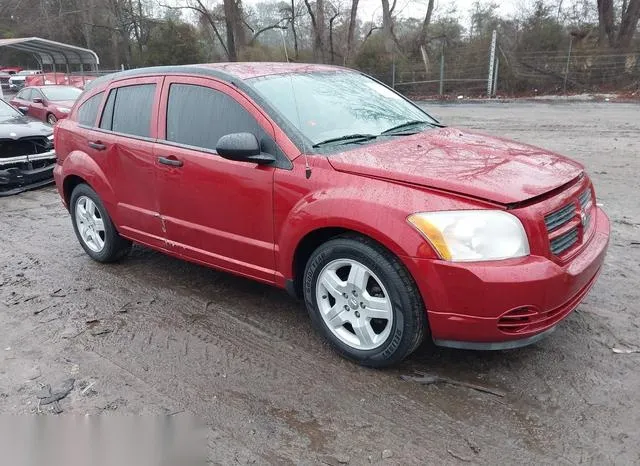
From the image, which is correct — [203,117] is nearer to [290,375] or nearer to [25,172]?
[290,375]

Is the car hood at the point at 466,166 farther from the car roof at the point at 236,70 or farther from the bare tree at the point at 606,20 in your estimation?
the bare tree at the point at 606,20

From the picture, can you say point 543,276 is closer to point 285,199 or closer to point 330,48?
point 285,199

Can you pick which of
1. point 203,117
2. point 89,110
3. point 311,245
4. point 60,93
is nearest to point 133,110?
point 89,110

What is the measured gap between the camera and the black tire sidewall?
4980mm

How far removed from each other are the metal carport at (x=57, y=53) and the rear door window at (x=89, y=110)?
81.6ft

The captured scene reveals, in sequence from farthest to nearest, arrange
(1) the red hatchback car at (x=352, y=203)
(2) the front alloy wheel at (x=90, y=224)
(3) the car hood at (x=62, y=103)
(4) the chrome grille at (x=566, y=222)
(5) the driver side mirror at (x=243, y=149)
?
(3) the car hood at (x=62, y=103)
(2) the front alloy wheel at (x=90, y=224)
(5) the driver side mirror at (x=243, y=149)
(4) the chrome grille at (x=566, y=222)
(1) the red hatchback car at (x=352, y=203)

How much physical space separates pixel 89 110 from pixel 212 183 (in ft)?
6.80

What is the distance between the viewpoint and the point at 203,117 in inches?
157

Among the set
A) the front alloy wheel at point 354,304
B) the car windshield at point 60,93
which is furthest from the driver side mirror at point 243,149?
the car windshield at point 60,93

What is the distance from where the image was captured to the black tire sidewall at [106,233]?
4980 millimetres

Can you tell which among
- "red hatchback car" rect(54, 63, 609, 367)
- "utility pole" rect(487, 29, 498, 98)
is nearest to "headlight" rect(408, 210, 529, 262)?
"red hatchback car" rect(54, 63, 609, 367)

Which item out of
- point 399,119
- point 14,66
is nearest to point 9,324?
point 399,119

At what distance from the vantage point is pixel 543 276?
2777 mm

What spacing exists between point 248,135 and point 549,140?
9217mm
